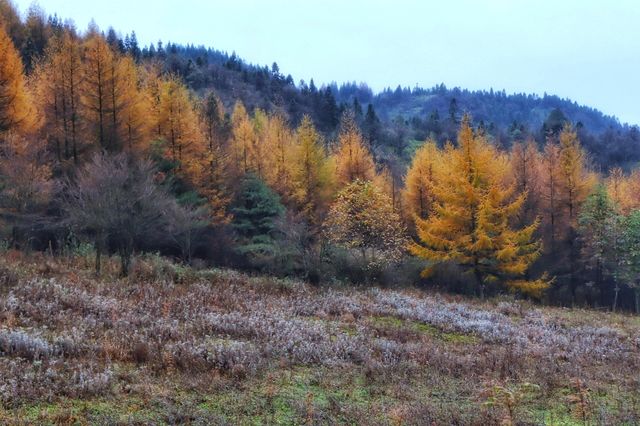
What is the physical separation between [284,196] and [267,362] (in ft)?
108

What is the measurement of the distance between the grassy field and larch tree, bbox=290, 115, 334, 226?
85.3 feet

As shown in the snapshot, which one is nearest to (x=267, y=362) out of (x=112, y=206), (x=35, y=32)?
(x=112, y=206)

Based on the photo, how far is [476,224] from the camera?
1356 inches

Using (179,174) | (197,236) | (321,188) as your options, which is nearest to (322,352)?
(197,236)

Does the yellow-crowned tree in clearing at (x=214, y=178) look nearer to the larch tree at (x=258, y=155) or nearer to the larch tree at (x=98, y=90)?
the larch tree at (x=258, y=155)

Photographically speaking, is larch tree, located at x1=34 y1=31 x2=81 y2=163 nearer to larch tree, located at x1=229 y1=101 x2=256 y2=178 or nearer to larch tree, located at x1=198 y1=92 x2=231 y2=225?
larch tree, located at x1=198 y1=92 x2=231 y2=225

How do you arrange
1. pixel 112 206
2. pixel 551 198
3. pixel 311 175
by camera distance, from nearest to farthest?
pixel 112 206, pixel 551 198, pixel 311 175

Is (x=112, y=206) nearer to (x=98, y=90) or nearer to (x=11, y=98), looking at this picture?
(x=11, y=98)

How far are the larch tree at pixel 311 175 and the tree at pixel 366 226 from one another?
25.0ft

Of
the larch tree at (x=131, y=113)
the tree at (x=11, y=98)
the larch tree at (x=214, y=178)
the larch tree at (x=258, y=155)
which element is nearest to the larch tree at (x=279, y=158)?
the larch tree at (x=258, y=155)

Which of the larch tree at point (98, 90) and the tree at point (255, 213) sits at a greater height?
the larch tree at point (98, 90)

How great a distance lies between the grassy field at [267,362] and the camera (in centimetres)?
630

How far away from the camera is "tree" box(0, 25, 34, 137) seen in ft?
102

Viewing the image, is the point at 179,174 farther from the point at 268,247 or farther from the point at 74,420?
the point at 74,420
